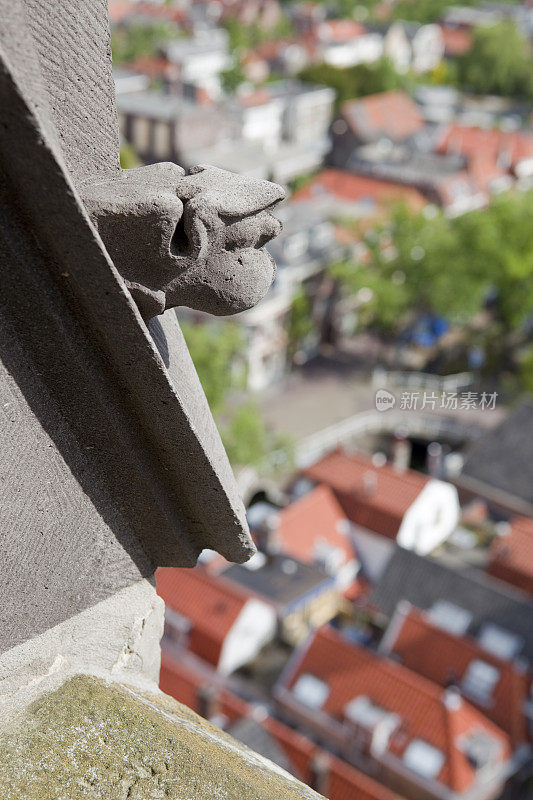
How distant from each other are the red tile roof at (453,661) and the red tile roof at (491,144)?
47434mm

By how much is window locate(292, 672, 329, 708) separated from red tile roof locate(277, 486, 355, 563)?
696cm

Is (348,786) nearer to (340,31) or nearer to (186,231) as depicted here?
(186,231)

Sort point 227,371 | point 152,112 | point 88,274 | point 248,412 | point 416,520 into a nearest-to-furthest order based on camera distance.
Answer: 1. point 88,274
2. point 416,520
3. point 248,412
4. point 227,371
5. point 152,112

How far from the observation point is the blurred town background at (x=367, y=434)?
82.0 feet

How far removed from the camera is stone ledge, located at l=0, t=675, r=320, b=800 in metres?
3.99

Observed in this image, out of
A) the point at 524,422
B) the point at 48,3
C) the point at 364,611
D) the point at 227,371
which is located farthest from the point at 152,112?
the point at 48,3

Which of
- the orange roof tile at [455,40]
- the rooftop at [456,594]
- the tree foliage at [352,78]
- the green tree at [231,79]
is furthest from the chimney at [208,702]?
the orange roof tile at [455,40]

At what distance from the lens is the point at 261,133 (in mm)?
74438

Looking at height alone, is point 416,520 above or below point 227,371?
below

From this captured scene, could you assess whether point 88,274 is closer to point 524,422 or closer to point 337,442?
point 524,422

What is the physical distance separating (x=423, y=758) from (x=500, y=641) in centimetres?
607

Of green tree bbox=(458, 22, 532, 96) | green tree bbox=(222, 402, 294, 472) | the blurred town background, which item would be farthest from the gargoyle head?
green tree bbox=(458, 22, 532, 96)

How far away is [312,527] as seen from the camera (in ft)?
114

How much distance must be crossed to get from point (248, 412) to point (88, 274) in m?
34.0
